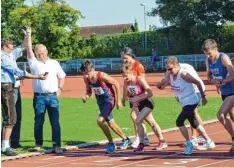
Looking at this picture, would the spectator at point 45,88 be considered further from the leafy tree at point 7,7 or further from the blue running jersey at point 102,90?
the leafy tree at point 7,7

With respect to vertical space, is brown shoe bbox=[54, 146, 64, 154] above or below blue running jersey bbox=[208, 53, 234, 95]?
below

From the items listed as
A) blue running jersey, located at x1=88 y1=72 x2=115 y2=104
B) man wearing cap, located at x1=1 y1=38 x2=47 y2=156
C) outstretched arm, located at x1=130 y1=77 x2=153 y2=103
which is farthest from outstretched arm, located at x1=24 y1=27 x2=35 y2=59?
outstretched arm, located at x1=130 y1=77 x2=153 y2=103

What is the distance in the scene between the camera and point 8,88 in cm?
1177

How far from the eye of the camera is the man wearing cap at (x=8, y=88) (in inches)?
462

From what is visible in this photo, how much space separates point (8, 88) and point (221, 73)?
395 centimetres

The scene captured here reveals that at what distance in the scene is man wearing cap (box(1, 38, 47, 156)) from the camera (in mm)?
11727

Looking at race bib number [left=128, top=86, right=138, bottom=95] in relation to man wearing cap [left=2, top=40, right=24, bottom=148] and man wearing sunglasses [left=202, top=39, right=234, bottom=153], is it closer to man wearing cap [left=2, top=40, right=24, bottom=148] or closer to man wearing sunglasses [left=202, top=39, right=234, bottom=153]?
man wearing sunglasses [left=202, top=39, right=234, bottom=153]

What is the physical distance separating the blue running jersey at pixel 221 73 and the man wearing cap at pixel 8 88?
322 centimetres

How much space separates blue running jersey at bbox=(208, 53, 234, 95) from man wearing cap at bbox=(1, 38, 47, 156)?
322cm

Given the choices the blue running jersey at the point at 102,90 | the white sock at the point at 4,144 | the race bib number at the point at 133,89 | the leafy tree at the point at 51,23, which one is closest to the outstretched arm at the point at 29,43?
the blue running jersey at the point at 102,90

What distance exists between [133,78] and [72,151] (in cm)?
206

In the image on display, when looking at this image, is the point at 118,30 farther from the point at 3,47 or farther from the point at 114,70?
the point at 3,47

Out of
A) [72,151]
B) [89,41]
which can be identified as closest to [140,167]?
[72,151]

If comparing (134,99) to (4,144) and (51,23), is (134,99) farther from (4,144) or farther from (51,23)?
(51,23)
